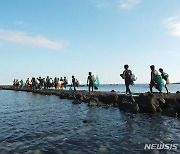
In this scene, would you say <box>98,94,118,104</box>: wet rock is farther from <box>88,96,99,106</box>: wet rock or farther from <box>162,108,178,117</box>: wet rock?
<box>162,108,178,117</box>: wet rock

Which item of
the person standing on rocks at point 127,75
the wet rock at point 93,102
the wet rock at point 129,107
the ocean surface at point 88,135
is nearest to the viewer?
the ocean surface at point 88,135

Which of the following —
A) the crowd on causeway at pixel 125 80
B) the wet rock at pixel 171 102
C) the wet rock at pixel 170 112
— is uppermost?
the crowd on causeway at pixel 125 80

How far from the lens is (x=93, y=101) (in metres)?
29.2

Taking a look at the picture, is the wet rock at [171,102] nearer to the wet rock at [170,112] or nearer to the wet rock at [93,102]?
the wet rock at [170,112]

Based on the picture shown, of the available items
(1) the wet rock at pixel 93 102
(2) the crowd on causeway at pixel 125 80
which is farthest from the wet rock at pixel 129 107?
(1) the wet rock at pixel 93 102

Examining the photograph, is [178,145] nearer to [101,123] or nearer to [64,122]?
[101,123]

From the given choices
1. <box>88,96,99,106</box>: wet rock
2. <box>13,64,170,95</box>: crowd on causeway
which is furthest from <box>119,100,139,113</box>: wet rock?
<box>88,96,99,106</box>: wet rock

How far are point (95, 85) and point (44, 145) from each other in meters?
23.1

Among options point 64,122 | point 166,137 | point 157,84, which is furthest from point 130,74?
point 166,137

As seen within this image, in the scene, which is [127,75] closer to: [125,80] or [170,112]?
[125,80]

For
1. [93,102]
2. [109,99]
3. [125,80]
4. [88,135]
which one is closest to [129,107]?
[125,80]

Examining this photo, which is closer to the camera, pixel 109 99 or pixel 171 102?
pixel 171 102

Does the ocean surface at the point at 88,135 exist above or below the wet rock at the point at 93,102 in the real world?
below

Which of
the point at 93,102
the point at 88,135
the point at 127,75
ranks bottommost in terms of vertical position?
the point at 88,135
